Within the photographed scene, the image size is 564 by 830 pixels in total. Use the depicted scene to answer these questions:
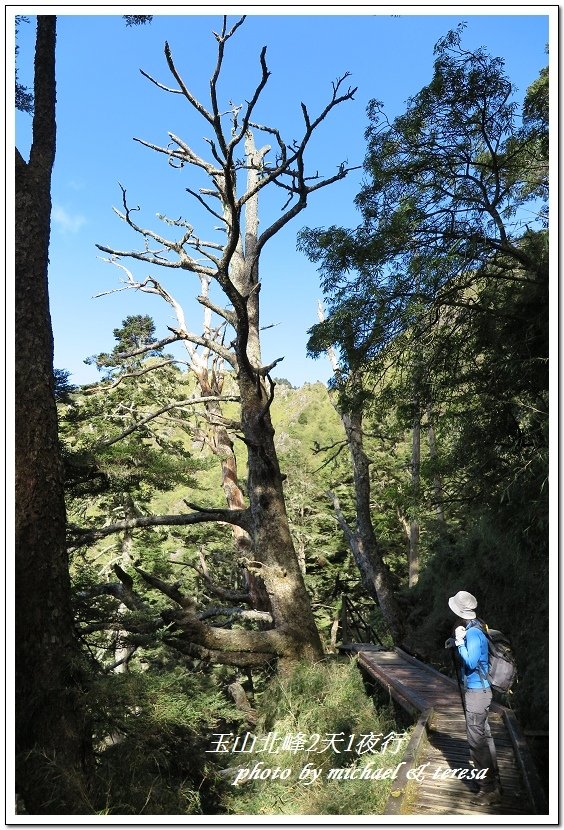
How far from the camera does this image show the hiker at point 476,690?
4.38m

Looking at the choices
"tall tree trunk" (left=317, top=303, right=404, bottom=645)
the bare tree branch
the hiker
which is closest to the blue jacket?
the hiker

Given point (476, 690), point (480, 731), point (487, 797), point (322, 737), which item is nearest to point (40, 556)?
point (476, 690)

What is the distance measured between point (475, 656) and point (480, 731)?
2.21ft

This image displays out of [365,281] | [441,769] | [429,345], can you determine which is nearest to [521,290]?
[429,345]

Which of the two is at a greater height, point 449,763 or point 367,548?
point 367,548

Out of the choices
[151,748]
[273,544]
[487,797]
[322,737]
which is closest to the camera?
[487,797]

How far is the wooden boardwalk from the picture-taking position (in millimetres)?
4207

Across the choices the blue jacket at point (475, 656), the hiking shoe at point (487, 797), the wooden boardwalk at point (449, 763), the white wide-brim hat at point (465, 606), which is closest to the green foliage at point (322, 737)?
the wooden boardwalk at point (449, 763)

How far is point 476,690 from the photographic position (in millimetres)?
4438

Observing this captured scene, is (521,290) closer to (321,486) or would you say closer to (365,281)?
(365,281)

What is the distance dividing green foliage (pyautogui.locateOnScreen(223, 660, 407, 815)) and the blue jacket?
1361 mm

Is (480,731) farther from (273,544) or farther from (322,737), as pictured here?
(273,544)

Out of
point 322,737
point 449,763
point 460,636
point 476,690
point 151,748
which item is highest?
point 460,636

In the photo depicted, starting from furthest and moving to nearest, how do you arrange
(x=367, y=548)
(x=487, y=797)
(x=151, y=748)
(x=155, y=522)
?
(x=367, y=548), (x=155, y=522), (x=151, y=748), (x=487, y=797)
